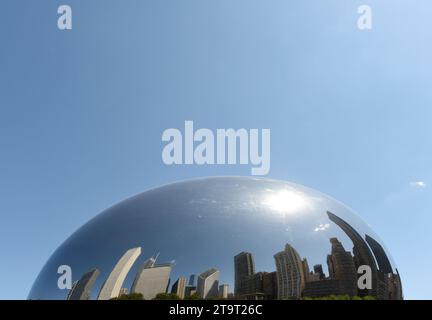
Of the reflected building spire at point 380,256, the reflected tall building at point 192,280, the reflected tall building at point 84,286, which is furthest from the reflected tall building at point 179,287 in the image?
the reflected building spire at point 380,256

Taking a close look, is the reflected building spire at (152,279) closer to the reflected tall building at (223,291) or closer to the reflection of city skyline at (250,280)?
the reflection of city skyline at (250,280)

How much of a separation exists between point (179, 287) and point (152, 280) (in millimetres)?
899

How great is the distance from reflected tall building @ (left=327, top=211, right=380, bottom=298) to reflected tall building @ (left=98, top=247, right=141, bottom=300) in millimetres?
7812

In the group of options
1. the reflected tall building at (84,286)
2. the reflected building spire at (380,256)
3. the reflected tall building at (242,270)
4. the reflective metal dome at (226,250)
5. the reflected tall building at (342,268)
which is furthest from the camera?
the reflected building spire at (380,256)

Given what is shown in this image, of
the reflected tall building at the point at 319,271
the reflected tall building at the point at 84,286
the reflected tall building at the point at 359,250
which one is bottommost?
the reflected tall building at the point at 84,286

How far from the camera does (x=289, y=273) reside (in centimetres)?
1423

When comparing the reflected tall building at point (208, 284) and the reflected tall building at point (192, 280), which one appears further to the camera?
the reflected tall building at point (192, 280)

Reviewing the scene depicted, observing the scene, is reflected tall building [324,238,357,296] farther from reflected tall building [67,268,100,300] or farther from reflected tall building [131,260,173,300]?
reflected tall building [67,268,100,300]

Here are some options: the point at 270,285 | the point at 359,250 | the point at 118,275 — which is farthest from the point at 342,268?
the point at 118,275

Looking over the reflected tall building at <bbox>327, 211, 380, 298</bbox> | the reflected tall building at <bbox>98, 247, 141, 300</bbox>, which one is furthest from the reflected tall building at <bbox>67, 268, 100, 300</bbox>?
the reflected tall building at <bbox>327, 211, 380, 298</bbox>

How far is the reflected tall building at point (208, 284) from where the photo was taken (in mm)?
13430
